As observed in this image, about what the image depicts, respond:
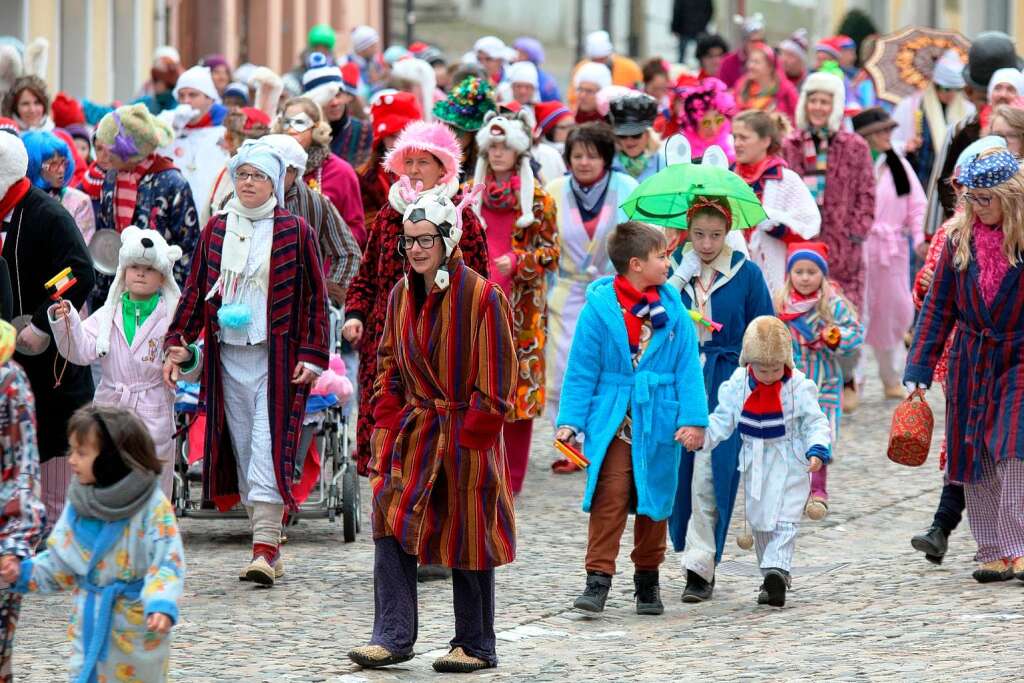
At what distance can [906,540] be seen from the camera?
1177cm

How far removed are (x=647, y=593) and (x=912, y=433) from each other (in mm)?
1338

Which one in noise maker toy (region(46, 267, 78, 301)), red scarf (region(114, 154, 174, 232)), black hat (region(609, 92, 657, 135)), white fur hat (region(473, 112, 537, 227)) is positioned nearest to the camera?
noise maker toy (region(46, 267, 78, 301))

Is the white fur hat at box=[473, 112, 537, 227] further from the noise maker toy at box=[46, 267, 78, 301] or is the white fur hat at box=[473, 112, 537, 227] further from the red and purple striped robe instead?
the noise maker toy at box=[46, 267, 78, 301]

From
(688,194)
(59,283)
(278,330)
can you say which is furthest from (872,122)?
(59,283)

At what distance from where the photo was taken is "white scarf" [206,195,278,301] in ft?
33.8

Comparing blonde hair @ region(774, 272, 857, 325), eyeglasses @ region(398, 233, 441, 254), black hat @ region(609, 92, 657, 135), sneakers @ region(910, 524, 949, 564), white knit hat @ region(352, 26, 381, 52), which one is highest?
white knit hat @ region(352, 26, 381, 52)

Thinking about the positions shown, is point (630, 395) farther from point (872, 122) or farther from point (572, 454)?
point (872, 122)

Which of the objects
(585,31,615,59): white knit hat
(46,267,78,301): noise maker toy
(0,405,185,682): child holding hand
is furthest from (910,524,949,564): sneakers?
(585,31,615,59): white knit hat

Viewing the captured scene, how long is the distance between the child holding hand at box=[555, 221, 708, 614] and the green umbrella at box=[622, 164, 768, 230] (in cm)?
75

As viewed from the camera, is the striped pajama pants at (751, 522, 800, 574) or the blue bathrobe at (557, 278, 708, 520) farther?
the striped pajama pants at (751, 522, 800, 574)

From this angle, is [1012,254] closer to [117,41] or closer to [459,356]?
[459,356]

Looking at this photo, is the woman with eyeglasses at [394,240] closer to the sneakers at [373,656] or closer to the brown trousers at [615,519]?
the brown trousers at [615,519]

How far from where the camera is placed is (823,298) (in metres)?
12.8

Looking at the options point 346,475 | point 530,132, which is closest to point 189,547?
point 346,475
